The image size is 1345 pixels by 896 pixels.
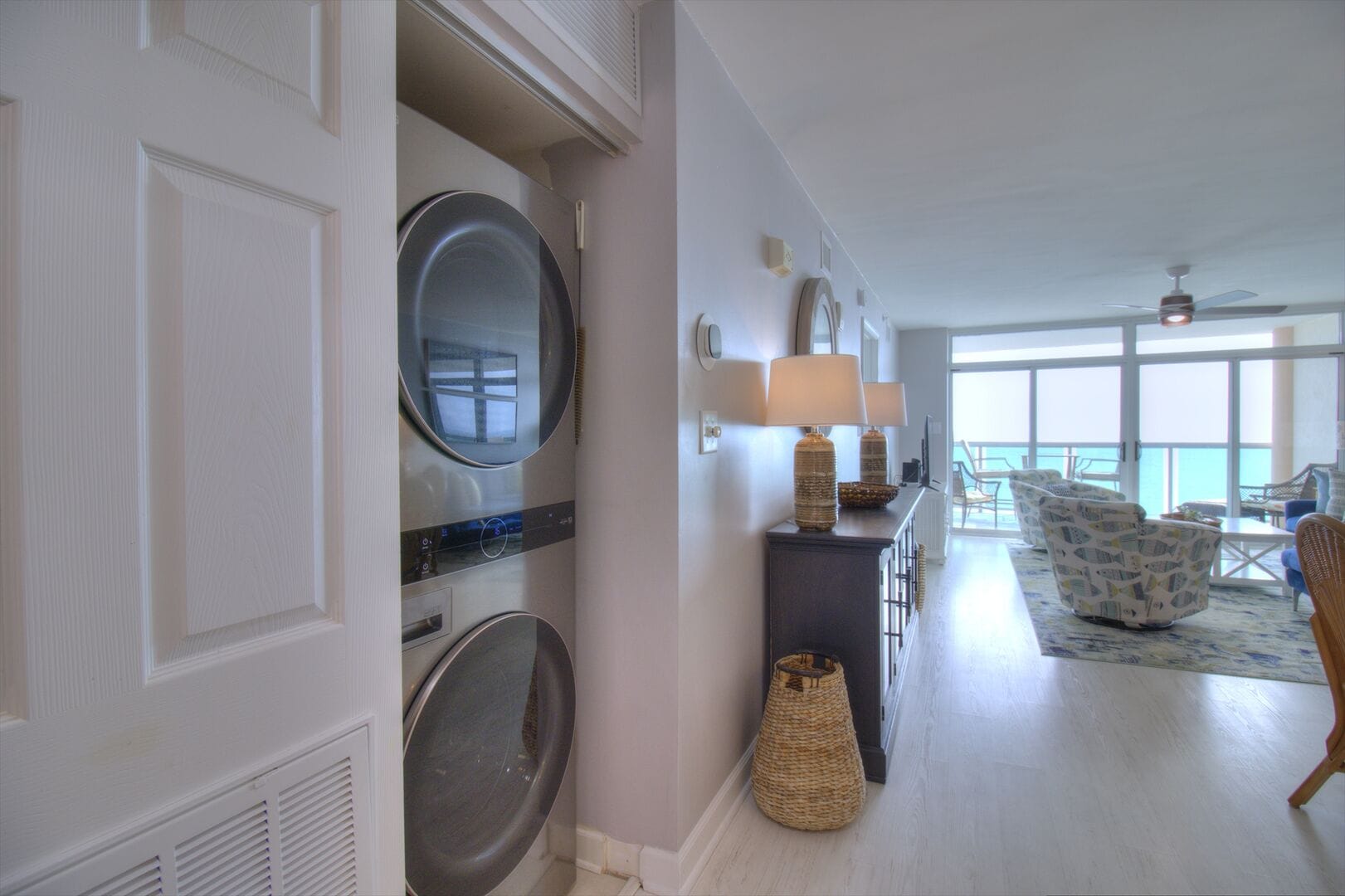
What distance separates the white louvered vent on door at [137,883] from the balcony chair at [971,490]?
316 inches

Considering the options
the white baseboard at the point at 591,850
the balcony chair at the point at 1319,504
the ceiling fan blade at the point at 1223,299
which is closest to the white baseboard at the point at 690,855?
the white baseboard at the point at 591,850

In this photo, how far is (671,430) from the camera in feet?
5.36

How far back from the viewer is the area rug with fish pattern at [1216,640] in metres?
3.30

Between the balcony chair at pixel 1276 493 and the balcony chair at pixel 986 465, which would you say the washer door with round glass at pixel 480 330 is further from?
the balcony chair at pixel 1276 493

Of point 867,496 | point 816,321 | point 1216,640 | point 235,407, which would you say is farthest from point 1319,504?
point 235,407

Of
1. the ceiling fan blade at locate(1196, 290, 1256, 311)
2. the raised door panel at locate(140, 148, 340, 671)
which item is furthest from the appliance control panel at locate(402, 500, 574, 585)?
the ceiling fan blade at locate(1196, 290, 1256, 311)

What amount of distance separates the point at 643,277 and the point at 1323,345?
7.93 metres

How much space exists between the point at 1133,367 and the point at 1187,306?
7.60 ft

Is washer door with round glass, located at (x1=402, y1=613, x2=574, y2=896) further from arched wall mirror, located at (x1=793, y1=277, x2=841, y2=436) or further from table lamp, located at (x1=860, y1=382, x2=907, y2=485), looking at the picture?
table lamp, located at (x1=860, y1=382, x2=907, y2=485)

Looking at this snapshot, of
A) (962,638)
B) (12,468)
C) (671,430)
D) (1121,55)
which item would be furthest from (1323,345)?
(12,468)

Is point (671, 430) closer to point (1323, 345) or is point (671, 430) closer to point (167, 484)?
point (167, 484)

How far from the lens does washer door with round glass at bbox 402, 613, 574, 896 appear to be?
1.08 meters

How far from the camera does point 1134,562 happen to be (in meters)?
3.88

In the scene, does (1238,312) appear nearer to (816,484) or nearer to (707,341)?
(816,484)
